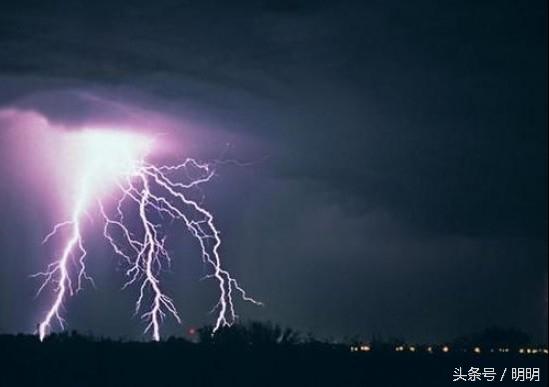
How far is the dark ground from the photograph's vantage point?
2083cm

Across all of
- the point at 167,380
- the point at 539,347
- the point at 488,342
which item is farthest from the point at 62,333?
the point at 488,342

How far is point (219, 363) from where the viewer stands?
23.7 metres

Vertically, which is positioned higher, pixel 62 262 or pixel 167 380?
pixel 62 262

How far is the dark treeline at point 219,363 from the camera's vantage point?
2094cm

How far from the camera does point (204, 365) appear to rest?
23.2 m

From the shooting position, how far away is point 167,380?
2195cm

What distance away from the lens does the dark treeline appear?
20.9 m

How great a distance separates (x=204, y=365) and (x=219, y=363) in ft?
1.97

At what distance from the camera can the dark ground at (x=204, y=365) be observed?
20.8 m

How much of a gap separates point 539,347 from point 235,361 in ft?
99.0

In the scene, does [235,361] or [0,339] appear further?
[235,361]

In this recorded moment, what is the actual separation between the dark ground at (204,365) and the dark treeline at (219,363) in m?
0.02

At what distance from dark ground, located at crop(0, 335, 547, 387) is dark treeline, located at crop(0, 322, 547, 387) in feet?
0.08

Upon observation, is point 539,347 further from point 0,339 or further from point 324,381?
point 0,339
